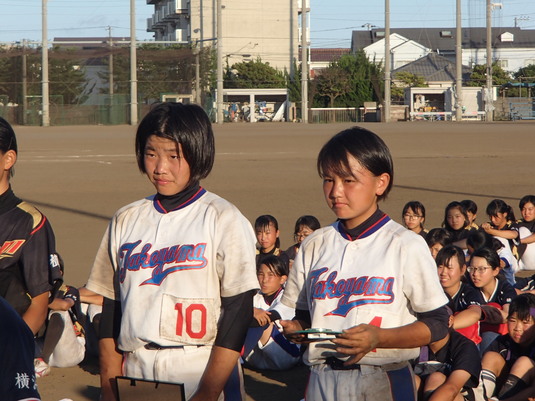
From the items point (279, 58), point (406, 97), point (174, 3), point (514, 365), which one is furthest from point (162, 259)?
point (174, 3)

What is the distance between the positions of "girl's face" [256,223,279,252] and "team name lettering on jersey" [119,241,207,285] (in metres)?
4.81

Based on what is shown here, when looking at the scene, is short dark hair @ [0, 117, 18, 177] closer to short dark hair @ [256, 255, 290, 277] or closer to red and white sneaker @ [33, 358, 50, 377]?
red and white sneaker @ [33, 358, 50, 377]

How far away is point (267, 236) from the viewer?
24.7ft

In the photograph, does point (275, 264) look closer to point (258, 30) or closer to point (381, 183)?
point (381, 183)

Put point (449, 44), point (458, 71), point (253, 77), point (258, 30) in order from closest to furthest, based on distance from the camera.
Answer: point (458, 71) < point (253, 77) < point (258, 30) < point (449, 44)

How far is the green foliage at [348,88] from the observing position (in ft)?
201

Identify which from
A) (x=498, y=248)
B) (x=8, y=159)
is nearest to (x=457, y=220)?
(x=498, y=248)

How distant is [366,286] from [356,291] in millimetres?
37

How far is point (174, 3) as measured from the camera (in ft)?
262

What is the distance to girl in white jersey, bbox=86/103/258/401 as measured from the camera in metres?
2.66

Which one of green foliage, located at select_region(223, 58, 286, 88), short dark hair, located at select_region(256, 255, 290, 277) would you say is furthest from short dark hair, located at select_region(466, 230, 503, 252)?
green foliage, located at select_region(223, 58, 286, 88)

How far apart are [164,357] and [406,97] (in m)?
64.6

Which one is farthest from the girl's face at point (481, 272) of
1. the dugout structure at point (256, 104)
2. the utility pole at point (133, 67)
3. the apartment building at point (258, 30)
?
the apartment building at point (258, 30)

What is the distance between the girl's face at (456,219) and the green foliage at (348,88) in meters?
53.4
